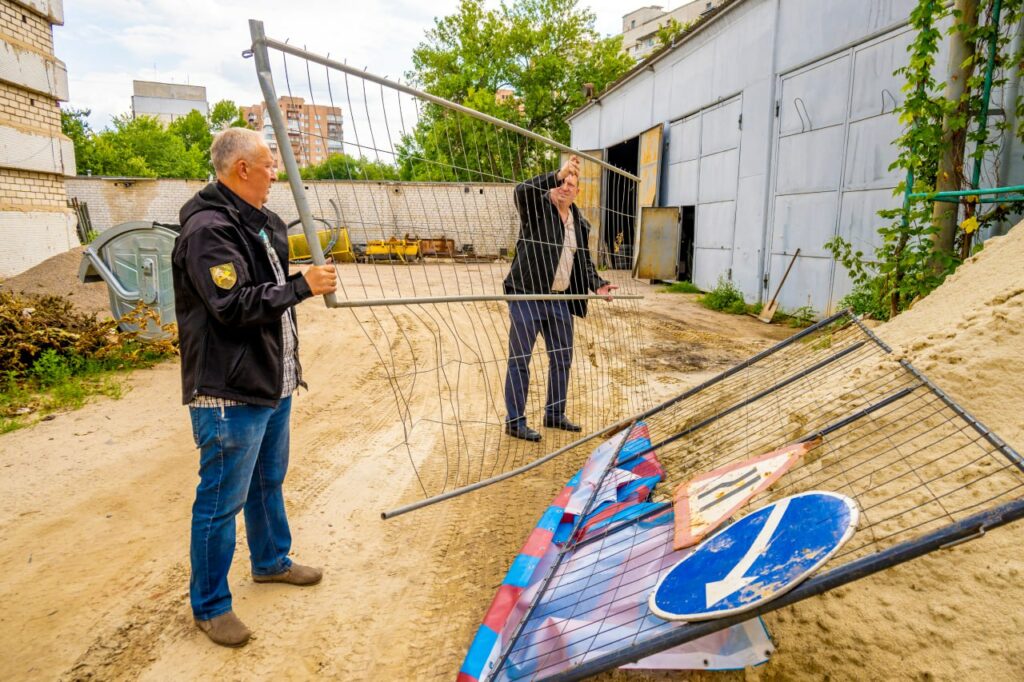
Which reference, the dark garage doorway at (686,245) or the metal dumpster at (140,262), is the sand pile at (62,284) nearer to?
the metal dumpster at (140,262)

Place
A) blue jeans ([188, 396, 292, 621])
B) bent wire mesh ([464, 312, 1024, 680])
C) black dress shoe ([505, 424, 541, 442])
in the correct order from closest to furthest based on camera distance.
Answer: bent wire mesh ([464, 312, 1024, 680]) → blue jeans ([188, 396, 292, 621]) → black dress shoe ([505, 424, 541, 442])

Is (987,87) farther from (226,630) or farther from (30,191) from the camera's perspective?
(30,191)

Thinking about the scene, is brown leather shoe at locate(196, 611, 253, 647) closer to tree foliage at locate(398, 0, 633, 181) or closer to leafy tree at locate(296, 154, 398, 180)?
leafy tree at locate(296, 154, 398, 180)

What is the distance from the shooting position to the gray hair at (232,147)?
7.14 feet

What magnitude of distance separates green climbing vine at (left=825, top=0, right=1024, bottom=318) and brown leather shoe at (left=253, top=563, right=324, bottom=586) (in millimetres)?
5214

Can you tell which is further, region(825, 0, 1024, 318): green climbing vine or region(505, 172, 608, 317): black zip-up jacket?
region(825, 0, 1024, 318): green climbing vine

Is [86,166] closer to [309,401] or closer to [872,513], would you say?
[309,401]

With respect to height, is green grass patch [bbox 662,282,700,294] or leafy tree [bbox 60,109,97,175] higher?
leafy tree [bbox 60,109,97,175]

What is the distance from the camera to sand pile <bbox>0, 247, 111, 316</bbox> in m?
8.07

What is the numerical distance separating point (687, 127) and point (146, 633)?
13070 millimetres

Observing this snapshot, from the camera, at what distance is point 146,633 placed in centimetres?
235

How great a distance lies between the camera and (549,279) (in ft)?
12.6

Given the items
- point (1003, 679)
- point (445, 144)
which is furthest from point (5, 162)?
point (1003, 679)

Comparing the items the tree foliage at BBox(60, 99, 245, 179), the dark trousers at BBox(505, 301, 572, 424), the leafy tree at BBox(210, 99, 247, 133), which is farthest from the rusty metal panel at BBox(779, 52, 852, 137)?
the leafy tree at BBox(210, 99, 247, 133)
